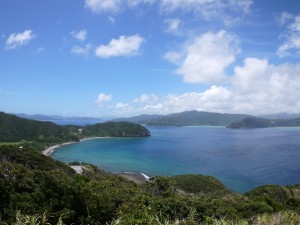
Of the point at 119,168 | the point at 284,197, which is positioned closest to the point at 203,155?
the point at 119,168

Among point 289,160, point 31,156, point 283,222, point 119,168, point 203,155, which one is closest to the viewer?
point 283,222

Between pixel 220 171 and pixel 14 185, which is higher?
pixel 14 185

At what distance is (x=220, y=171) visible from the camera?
3408 inches

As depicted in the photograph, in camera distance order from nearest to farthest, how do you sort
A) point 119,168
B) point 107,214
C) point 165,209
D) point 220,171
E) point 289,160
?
point 107,214 < point 165,209 < point 220,171 < point 119,168 < point 289,160

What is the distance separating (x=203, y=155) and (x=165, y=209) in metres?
105

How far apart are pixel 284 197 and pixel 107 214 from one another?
45073 millimetres

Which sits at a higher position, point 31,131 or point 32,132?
point 31,131

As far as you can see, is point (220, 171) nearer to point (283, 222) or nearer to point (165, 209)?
point (165, 209)

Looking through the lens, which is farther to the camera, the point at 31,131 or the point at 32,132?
the point at 31,131

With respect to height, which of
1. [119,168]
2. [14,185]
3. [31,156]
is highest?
[14,185]

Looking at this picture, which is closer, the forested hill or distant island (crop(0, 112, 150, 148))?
distant island (crop(0, 112, 150, 148))

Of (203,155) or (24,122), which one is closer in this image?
(203,155)

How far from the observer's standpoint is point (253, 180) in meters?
74.1

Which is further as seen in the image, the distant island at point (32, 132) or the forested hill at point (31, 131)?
the forested hill at point (31, 131)
